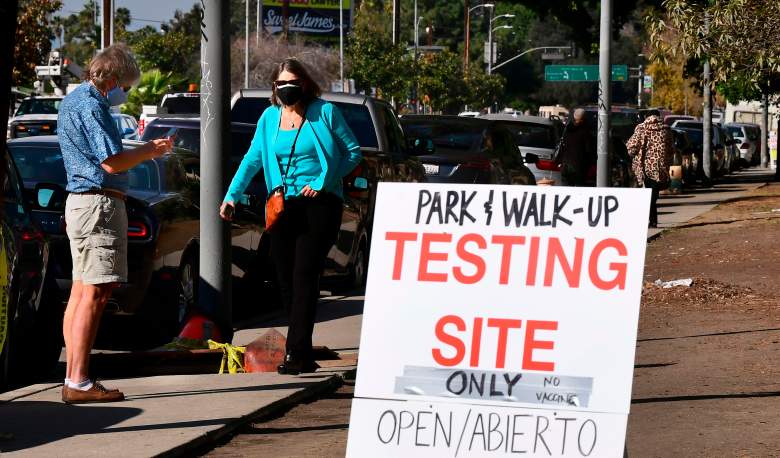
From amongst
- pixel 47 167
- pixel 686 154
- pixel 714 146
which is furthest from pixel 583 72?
pixel 47 167

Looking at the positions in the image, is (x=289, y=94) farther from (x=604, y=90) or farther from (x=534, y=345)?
(x=604, y=90)

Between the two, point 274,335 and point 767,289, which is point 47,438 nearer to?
point 274,335

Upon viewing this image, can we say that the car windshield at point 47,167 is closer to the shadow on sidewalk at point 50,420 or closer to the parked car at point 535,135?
the shadow on sidewalk at point 50,420

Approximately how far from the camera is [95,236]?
7.72 metres

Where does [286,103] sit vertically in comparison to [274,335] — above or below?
above

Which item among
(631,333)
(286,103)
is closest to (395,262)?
(631,333)

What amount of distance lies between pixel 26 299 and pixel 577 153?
1320 cm

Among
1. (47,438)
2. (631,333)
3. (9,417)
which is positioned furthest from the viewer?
(9,417)

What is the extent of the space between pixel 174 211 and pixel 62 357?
1271mm

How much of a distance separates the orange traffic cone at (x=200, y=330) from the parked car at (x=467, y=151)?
23.9 feet

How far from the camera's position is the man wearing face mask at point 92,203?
769 cm

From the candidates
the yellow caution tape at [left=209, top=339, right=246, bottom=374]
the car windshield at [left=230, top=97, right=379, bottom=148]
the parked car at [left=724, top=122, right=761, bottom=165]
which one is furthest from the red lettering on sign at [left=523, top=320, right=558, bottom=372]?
the parked car at [left=724, top=122, right=761, bottom=165]

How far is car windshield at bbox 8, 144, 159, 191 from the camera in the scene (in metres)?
11.1

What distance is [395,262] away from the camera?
5.55m
